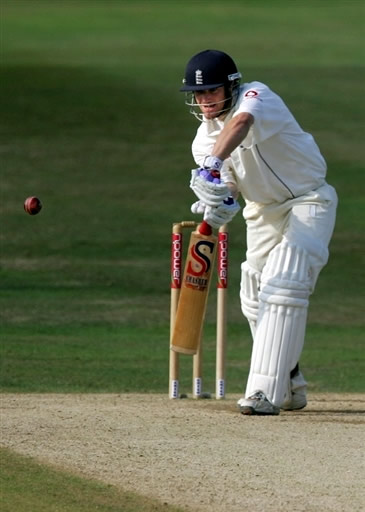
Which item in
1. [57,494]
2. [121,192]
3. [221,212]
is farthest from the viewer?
[121,192]

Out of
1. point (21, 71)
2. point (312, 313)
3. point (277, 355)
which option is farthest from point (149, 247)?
point (21, 71)

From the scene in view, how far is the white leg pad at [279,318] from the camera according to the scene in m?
7.48

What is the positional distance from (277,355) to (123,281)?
8.11 metres

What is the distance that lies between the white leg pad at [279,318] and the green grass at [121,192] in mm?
1732

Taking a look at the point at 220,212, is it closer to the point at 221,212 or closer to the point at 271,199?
the point at 221,212

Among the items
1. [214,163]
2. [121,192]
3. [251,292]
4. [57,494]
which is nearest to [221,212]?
[214,163]

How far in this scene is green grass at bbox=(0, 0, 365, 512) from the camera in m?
10.9

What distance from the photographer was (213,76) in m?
7.46

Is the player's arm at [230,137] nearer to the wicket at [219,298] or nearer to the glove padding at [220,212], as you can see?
the glove padding at [220,212]

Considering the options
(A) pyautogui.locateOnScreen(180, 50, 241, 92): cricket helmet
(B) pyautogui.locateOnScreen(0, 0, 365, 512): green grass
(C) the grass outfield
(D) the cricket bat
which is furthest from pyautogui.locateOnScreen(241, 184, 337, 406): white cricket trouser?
(C) the grass outfield

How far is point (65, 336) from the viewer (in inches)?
487

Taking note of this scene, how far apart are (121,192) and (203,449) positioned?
15524mm

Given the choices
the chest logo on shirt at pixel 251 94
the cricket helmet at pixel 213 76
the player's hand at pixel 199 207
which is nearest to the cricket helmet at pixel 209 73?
the cricket helmet at pixel 213 76

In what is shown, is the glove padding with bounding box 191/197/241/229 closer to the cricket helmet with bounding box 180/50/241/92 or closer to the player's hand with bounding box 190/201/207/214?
the player's hand with bounding box 190/201/207/214
